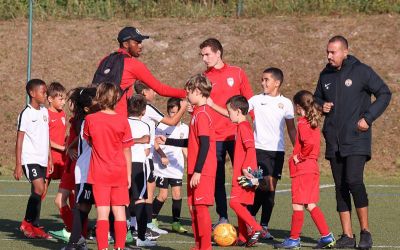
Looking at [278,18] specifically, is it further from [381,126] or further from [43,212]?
[43,212]

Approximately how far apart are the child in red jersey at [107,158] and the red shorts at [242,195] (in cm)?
178

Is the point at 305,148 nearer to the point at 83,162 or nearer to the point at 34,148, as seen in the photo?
the point at 83,162

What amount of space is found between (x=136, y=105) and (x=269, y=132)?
1.86m

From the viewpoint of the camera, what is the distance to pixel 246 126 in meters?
11.6

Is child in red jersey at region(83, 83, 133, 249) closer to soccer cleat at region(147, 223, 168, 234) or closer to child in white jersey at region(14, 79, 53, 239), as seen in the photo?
soccer cleat at region(147, 223, 168, 234)

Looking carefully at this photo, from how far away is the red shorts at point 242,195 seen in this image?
11672 millimetres

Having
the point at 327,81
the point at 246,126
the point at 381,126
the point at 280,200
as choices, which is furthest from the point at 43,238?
the point at 381,126

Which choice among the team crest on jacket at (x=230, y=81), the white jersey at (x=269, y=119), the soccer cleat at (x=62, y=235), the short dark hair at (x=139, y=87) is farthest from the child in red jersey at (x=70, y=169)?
the white jersey at (x=269, y=119)

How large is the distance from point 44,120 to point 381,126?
13660 mm

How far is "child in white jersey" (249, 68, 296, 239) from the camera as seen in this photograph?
12.6 m

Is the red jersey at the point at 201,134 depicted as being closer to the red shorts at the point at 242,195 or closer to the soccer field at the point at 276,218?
the red shorts at the point at 242,195

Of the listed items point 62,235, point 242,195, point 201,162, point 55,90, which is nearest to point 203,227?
point 201,162

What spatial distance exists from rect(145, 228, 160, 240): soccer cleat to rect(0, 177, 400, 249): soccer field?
0.08 metres

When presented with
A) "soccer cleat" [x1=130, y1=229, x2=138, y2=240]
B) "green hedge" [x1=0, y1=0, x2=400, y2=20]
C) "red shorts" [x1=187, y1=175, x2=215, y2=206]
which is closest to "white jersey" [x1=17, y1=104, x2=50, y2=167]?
"soccer cleat" [x1=130, y1=229, x2=138, y2=240]
